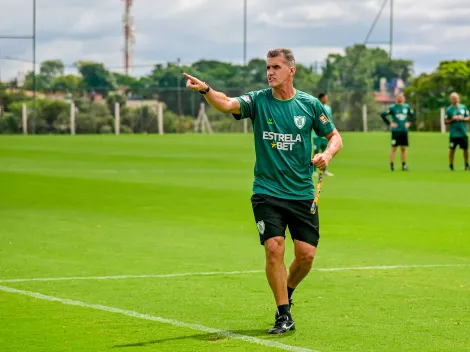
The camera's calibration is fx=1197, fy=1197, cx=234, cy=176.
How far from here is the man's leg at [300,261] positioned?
945cm

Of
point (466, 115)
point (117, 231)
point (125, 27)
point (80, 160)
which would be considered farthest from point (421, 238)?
point (125, 27)

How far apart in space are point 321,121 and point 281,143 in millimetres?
433

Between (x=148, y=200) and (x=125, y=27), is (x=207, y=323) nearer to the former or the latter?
(x=148, y=200)

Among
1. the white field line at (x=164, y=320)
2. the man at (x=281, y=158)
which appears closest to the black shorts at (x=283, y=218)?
the man at (x=281, y=158)

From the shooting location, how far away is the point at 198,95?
75.2 metres

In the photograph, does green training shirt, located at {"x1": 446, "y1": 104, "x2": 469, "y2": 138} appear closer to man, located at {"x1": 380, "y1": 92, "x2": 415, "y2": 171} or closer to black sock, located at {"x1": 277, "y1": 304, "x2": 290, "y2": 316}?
man, located at {"x1": 380, "y1": 92, "x2": 415, "y2": 171}

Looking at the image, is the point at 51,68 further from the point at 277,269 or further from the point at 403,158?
the point at 277,269

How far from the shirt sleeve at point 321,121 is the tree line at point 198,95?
61.2 meters

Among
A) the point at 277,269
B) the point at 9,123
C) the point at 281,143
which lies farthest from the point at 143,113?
the point at 277,269

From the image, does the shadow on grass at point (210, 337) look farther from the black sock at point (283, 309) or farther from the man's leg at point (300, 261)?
the man's leg at point (300, 261)

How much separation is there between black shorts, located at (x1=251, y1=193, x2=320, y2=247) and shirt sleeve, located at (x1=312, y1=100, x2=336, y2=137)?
1.94ft

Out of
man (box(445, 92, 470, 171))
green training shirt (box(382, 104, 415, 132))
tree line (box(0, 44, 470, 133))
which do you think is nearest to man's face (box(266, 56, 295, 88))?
green training shirt (box(382, 104, 415, 132))

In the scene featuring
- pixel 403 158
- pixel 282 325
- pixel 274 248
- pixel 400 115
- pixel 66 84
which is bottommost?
pixel 282 325

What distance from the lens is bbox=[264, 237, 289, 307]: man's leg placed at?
29.9 feet
